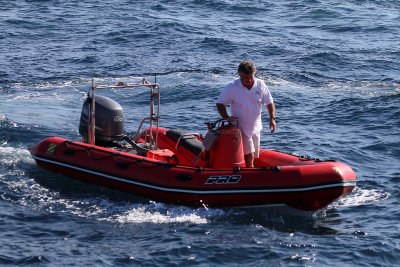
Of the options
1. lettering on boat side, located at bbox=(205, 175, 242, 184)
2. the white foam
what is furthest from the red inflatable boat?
the white foam

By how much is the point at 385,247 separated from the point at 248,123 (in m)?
2.19

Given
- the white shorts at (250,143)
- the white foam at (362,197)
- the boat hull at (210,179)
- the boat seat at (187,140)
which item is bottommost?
the white foam at (362,197)

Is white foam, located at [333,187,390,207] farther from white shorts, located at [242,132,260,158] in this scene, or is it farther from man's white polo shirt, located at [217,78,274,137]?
man's white polo shirt, located at [217,78,274,137]

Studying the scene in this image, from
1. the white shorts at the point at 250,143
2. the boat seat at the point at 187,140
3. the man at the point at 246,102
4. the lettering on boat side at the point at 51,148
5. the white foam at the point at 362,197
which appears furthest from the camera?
the lettering on boat side at the point at 51,148

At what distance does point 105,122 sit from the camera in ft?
30.0

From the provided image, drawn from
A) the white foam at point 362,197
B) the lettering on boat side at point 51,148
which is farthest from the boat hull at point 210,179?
the white foam at point 362,197

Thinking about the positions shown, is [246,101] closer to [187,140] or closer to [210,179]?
[210,179]

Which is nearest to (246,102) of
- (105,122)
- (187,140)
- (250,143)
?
(250,143)

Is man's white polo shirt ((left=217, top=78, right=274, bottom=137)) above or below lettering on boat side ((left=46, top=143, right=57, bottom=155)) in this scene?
above

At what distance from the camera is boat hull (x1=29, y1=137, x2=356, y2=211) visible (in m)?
7.44

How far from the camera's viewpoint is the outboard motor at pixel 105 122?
360 inches

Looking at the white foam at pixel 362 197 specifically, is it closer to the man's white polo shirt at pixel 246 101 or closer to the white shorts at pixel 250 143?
the white shorts at pixel 250 143

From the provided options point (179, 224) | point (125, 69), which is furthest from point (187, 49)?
point (179, 224)

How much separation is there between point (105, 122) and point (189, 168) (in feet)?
5.76
